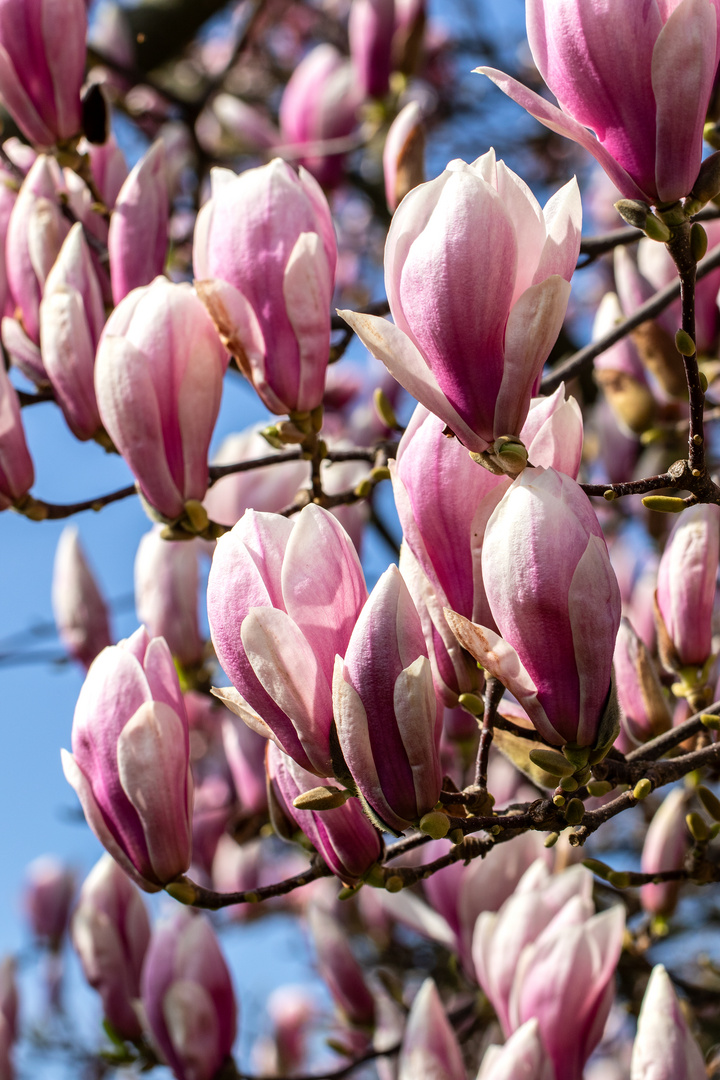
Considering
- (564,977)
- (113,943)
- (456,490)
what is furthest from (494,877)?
(456,490)

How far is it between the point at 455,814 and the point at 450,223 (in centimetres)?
36

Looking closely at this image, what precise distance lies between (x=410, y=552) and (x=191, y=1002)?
60 centimetres

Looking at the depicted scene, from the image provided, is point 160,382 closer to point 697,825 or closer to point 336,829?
Answer: point 336,829

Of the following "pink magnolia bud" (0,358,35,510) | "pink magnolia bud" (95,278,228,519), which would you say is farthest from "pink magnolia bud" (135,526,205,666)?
"pink magnolia bud" (95,278,228,519)

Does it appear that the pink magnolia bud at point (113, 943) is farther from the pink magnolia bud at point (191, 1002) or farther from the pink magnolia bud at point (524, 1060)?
the pink magnolia bud at point (524, 1060)

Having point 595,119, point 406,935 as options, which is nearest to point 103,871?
point 595,119

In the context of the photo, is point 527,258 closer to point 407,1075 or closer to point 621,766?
point 621,766

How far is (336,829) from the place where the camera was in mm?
682

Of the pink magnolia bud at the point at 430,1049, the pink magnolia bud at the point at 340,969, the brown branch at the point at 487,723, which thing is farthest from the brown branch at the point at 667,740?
the pink magnolia bud at the point at 340,969

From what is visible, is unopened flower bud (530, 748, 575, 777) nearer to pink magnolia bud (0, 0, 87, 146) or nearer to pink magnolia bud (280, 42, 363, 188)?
pink magnolia bud (0, 0, 87, 146)

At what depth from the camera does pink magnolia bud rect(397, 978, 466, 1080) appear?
3.14ft

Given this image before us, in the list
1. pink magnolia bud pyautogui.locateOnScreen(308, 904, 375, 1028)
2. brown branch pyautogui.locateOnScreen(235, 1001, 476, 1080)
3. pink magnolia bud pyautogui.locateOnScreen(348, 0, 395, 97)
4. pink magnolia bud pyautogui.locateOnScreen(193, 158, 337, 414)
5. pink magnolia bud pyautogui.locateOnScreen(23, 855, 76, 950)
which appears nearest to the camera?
pink magnolia bud pyautogui.locateOnScreen(193, 158, 337, 414)

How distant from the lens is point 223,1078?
3.49ft

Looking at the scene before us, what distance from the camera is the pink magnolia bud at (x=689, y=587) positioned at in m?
0.81
